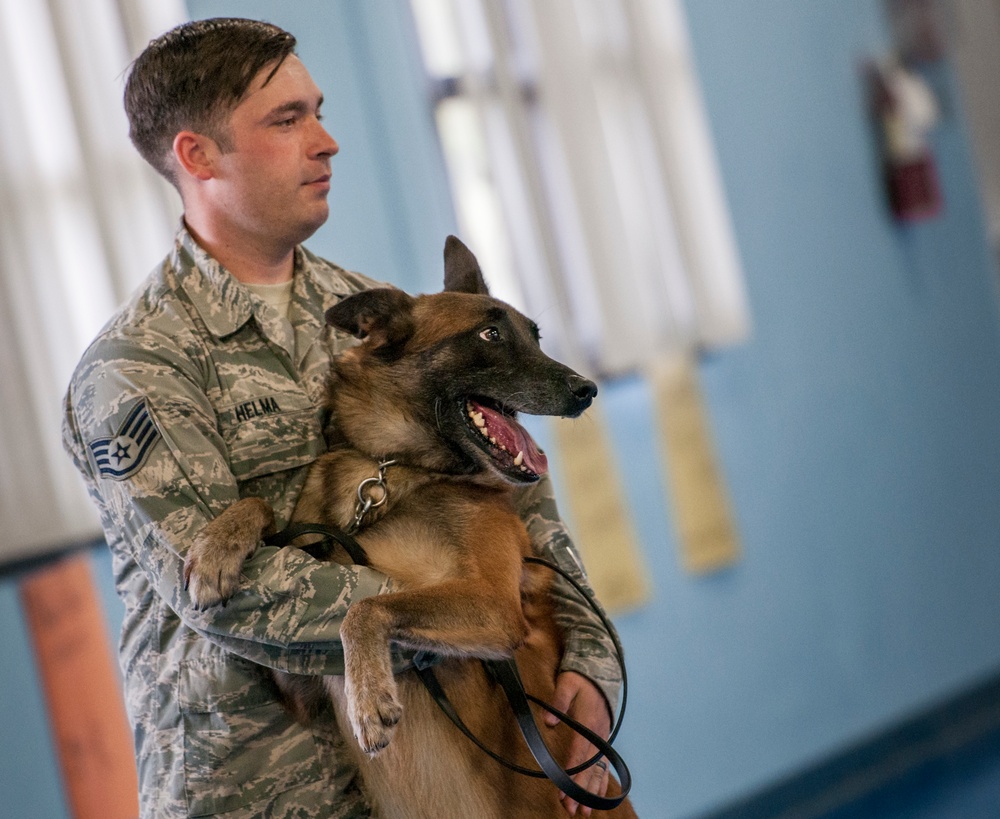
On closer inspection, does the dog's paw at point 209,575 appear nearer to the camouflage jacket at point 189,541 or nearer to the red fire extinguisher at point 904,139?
the camouflage jacket at point 189,541

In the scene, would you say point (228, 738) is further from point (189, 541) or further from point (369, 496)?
point (369, 496)

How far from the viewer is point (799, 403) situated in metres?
4.45

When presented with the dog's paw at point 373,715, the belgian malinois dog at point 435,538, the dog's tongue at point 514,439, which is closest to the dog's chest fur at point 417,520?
the belgian malinois dog at point 435,538

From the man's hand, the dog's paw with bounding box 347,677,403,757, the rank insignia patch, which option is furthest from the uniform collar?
the man's hand

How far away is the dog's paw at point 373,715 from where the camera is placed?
1453 mm

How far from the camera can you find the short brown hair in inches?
66.5

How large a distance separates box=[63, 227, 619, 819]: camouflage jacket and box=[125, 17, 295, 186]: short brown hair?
206mm

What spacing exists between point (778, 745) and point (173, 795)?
315cm

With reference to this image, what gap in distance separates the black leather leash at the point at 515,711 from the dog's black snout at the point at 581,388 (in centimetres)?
44

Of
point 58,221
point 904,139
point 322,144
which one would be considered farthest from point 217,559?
point 904,139

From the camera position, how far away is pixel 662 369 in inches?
159

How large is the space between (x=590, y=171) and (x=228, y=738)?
8.98 feet

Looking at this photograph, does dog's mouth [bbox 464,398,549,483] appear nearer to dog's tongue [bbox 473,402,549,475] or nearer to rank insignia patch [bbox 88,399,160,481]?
dog's tongue [bbox 473,402,549,475]

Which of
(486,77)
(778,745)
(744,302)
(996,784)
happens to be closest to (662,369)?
(744,302)
